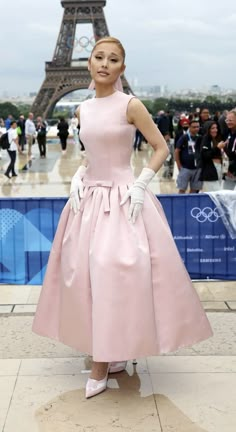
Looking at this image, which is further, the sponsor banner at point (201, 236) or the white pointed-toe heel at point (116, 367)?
the sponsor banner at point (201, 236)

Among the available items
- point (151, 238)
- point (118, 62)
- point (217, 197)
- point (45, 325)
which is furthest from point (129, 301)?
point (217, 197)

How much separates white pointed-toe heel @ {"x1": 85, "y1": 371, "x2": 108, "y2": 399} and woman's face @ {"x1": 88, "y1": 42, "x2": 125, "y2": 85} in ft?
5.53

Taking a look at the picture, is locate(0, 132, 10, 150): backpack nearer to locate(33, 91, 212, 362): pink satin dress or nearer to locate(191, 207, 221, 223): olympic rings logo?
locate(191, 207, 221, 223): olympic rings logo

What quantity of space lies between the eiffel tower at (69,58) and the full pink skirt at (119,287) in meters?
58.7

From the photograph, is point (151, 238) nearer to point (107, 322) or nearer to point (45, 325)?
point (107, 322)

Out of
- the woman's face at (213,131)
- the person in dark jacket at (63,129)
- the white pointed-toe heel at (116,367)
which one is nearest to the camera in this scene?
the white pointed-toe heel at (116,367)

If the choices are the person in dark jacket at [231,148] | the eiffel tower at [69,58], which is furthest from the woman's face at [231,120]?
the eiffel tower at [69,58]

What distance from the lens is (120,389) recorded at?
3.60 metres

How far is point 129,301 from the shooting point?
328 cm

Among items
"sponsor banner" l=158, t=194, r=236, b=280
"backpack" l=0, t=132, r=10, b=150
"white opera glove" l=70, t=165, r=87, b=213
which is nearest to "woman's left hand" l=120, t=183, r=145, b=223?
"white opera glove" l=70, t=165, r=87, b=213

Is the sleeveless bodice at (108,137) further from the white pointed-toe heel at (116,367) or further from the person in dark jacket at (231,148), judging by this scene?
the person in dark jacket at (231,148)

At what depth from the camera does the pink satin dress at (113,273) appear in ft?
10.7

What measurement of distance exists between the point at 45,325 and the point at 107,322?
1.79ft

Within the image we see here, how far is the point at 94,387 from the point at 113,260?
0.77 meters
